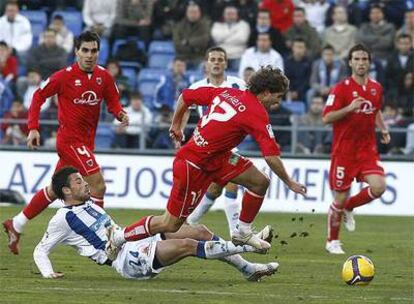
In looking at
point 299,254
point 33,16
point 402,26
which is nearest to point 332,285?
point 299,254

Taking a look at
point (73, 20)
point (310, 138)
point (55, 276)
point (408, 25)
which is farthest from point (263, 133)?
point (73, 20)

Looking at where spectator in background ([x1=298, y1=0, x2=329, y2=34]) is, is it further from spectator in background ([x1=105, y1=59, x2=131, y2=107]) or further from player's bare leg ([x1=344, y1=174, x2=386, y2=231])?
player's bare leg ([x1=344, y1=174, x2=386, y2=231])

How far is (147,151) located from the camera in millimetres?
22750

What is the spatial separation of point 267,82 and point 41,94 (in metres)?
3.75

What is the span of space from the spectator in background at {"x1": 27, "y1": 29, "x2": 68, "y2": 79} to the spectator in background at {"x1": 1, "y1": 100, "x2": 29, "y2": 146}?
1.79m

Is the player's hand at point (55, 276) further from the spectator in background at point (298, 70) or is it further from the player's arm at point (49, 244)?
the spectator in background at point (298, 70)

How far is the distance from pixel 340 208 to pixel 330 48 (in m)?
8.73

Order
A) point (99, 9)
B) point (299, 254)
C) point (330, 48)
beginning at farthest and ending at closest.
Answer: point (99, 9) < point (330, 48) < point (299, 254)

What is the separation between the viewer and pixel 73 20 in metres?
27.0

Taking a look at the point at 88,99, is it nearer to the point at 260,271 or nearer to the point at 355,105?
the point at 355,105

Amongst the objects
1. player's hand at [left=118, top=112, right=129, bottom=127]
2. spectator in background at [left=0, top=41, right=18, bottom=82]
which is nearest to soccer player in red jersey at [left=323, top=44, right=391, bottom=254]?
player's hand at [left=118, top=112, right=129, bottom=127]

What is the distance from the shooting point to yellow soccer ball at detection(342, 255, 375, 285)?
1230 centimetres

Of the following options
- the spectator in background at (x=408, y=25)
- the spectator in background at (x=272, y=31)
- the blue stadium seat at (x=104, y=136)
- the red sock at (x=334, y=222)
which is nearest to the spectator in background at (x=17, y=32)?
the blue stadium seat at (x=104, y=136)

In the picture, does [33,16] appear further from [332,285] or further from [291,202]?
[332,285]
